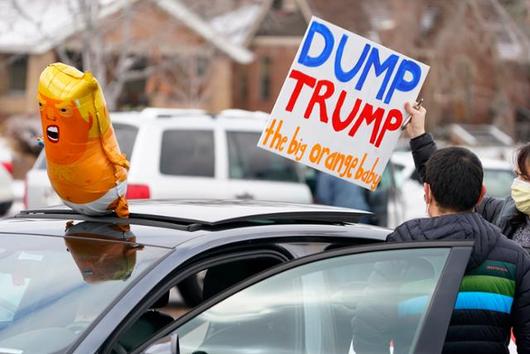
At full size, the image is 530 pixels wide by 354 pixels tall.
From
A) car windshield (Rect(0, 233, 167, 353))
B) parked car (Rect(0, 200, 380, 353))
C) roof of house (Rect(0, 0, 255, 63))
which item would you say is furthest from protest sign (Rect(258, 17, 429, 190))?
roof of house (Rect(0, 0, 255, 63))

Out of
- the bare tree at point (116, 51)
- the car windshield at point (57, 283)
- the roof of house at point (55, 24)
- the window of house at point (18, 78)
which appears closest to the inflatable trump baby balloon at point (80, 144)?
the car windshield at point (57, 283)

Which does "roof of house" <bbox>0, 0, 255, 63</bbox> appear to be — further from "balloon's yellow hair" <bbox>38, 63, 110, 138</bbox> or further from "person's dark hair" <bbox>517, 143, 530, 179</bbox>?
"person's dark hair" <bbox>517, 143, 530, 179</bbox>

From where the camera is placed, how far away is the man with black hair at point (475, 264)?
143 inches

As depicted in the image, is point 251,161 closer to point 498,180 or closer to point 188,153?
point 188,153

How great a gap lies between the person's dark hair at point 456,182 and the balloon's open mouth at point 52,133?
1482mm

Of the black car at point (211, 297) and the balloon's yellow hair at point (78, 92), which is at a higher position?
the balloon's yellow hair at point (78, 92)

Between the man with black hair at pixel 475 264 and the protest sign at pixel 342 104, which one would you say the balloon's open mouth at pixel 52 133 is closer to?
the protest sign at pixel 342 104

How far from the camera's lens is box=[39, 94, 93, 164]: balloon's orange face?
4086 mm

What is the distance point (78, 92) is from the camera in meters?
4.07

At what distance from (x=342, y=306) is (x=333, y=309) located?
0.05 metres

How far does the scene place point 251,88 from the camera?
135 feet

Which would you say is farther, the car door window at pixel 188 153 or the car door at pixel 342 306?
the car door window at pixel 188 153

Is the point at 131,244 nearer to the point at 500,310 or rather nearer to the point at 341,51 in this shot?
the point at 500,310

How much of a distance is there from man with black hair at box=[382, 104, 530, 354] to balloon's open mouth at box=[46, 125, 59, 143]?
1.40 meters
